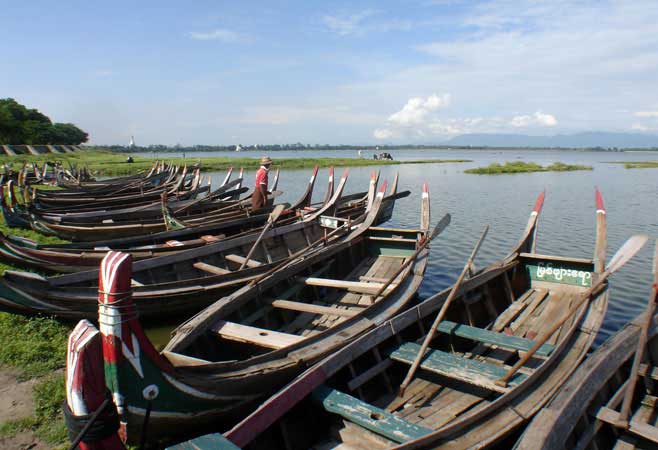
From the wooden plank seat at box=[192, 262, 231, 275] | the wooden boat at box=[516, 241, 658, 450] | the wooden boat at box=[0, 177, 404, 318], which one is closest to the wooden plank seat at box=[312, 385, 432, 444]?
the wooden boat at box=[516, 241, 658, 450]

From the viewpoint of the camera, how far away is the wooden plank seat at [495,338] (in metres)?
5.39

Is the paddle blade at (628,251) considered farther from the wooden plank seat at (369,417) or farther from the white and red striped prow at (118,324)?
the white and red striped prow at (118,324)

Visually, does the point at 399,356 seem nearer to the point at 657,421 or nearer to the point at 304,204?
the point at 657,421

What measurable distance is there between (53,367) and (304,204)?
31.7ft

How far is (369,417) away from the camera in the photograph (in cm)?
393

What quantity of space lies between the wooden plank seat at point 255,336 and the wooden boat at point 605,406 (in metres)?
2.71

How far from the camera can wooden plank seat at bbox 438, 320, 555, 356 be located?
17.7ft

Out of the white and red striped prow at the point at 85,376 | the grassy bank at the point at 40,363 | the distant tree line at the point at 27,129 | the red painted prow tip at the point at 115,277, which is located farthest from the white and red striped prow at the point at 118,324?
the distant tree line at the point at 27,129

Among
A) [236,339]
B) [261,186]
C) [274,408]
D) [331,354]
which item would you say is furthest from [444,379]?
[261,186]

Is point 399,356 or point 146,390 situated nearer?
point 146,390

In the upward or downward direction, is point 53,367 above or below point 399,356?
below

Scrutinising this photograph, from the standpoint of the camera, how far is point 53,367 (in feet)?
20.7

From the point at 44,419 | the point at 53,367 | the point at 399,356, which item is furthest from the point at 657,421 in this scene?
the point at 53,367

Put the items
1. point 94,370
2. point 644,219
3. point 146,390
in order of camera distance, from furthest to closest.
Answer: point 644,219
point 146,390
point 94,370
